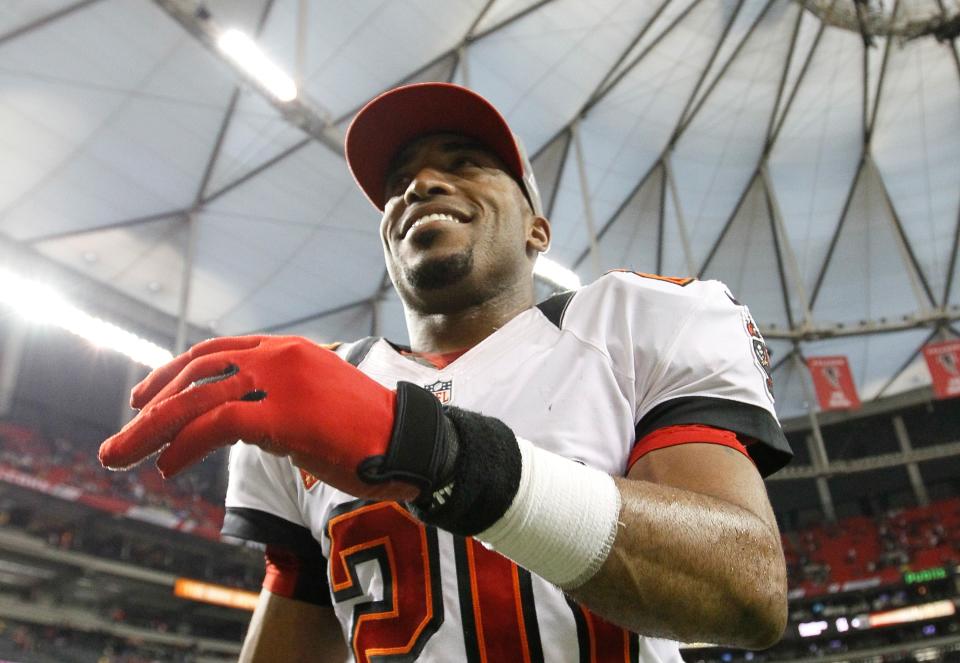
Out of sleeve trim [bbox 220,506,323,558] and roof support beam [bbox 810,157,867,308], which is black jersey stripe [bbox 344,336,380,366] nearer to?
sleeve trim [bbox 220,506,323,558]

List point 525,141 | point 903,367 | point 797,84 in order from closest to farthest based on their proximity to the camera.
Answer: point 525,141 → point 797,84 → point 903,367

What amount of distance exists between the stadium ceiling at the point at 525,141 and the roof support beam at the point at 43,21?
0.03 meters

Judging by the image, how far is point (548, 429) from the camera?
1639 mm

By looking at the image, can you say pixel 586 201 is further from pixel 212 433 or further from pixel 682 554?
pixel 212 433

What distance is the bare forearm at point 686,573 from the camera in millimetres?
1163

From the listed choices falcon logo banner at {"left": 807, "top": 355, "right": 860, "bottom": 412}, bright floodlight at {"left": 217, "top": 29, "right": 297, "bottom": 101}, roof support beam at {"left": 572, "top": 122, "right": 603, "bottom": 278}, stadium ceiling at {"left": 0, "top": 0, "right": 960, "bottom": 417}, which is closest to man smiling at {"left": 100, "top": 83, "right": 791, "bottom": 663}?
bright floodlight at {"left": 217, "top": 29, "right": 297, "bottom": 101}

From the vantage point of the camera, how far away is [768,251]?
2005cm

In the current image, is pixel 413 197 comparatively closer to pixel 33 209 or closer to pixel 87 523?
pixel 33 209

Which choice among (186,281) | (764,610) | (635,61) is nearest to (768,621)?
(764,610)

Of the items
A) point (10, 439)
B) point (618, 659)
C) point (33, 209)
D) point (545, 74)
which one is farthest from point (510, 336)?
point (10, 439)

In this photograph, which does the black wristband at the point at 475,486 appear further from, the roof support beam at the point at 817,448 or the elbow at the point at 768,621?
the roof support beam at the point at 817,448

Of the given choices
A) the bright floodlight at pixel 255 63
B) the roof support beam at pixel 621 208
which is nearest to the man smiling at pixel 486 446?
the bright floodlight at pixel 255 63

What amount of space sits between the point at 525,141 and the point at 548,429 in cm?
1451

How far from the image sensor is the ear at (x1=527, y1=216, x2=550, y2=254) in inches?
96.3
